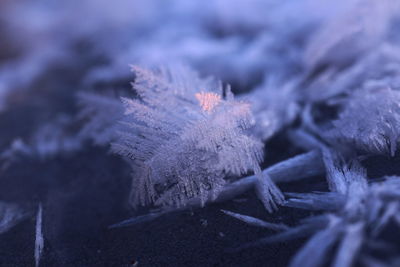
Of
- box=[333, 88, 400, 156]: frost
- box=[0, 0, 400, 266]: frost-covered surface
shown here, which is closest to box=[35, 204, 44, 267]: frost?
box=[0, 0, 400, 266]: frost-covered surface

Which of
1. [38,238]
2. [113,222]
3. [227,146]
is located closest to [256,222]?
[227,146]

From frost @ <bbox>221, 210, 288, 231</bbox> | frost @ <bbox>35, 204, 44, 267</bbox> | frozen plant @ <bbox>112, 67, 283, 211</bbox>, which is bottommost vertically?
frost @ <bbox>221, 210, 288, 231</bbox>

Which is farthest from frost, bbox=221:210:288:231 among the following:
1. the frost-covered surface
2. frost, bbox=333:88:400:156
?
frost, bbox=333:88:400:156

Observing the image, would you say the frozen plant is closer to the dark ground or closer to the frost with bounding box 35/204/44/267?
the dark ground

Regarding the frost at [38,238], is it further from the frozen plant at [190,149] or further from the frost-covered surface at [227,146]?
the frozen plant at [190,149]

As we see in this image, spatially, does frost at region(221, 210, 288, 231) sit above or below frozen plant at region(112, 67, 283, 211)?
below

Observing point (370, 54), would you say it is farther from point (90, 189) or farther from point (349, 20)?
point (90, 189)

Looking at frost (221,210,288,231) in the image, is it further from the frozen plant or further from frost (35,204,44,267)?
frost (35,204,44,267)

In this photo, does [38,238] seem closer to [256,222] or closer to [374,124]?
[256,222]
